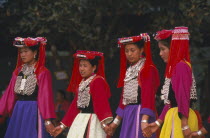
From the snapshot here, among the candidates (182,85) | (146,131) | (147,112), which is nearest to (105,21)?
(147,112)

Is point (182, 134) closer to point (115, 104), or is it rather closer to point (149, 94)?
point (149, 94)

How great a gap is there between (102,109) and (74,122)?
0.42 m

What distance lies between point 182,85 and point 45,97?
2169mm

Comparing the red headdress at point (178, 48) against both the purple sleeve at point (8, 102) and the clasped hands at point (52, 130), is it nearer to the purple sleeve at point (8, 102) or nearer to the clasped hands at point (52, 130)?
the clasped hands at point (52, 130)

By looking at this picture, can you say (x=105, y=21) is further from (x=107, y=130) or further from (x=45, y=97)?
(x=107, y=130)

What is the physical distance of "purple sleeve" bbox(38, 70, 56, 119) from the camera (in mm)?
7564

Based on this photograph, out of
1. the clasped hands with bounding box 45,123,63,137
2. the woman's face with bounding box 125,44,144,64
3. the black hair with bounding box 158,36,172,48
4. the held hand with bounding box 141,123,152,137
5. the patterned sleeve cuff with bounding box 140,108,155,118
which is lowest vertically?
the clasped hands with bounding box 45,123,63,137

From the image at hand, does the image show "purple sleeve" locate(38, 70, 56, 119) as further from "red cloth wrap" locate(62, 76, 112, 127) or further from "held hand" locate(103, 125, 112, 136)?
"held hand" locate(103, 125, 112, 136)

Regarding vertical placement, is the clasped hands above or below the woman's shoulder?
below

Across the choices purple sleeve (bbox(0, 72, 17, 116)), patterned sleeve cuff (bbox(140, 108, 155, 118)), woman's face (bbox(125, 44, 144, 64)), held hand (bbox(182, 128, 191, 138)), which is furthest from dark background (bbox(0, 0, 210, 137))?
held hand (bbox(182, 128, 191, 138))

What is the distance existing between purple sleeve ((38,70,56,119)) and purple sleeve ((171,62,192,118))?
1.99 metres

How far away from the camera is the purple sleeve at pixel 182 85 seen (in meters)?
6.03

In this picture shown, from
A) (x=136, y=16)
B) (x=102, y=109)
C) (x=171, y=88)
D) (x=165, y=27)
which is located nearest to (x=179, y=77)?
(x=171, y=88)

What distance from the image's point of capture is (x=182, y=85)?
607 centimetres
